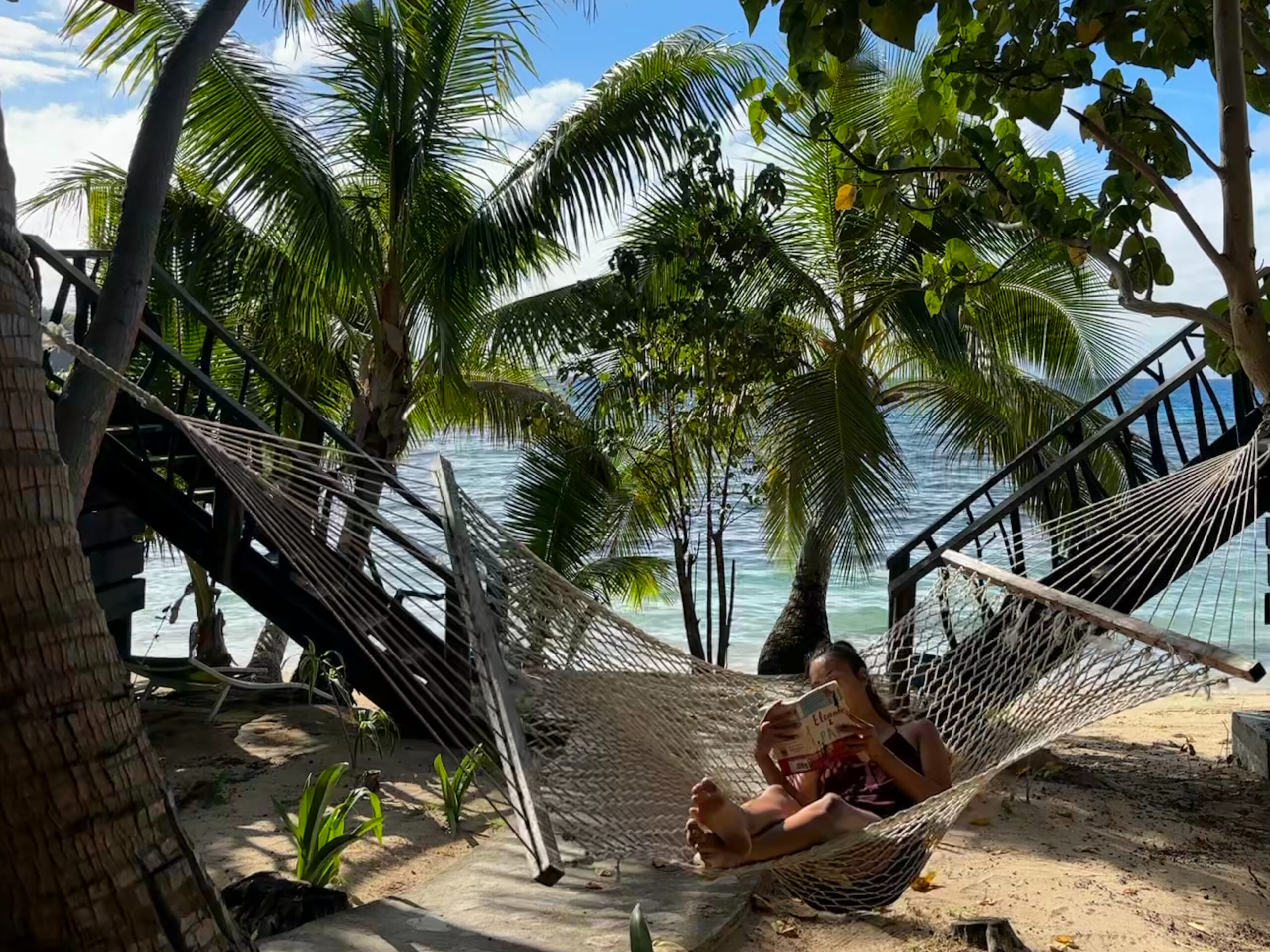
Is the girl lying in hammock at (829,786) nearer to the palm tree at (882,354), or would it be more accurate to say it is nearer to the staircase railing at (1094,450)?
the staircase railing at (1094,450)

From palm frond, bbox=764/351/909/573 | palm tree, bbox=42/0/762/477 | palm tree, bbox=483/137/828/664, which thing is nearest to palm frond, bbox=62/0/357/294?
palm tree, bbox=42/0/762/477

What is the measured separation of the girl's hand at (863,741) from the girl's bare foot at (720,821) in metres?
0.37

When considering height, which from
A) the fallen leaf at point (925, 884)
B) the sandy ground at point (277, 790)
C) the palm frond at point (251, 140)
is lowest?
the sandy ground at point (277, 790)

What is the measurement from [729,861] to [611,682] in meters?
0.63

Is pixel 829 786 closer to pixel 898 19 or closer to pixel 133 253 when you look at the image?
pixel 898 19

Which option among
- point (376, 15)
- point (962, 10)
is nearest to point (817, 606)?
point (376, 15)

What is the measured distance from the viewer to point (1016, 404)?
271 inches

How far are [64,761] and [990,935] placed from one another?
216 centimetres

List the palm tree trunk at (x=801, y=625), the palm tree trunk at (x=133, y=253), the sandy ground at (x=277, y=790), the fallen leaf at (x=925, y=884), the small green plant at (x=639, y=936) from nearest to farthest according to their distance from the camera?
the small green plant at (x=639, y=936)
the palm tree trunk at (x=133, y=253)
the fallen leaf at (x=925, y=884)
the sandy ground at (x=277, y=790)
the palm tree trunk at (x=801, y=625)

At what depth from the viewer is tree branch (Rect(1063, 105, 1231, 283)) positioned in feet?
7.68

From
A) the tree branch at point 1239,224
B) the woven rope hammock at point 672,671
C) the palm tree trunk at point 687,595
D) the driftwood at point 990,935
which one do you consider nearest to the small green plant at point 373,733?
the woven rope hammock at point 672,671

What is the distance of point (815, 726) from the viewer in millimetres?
2600

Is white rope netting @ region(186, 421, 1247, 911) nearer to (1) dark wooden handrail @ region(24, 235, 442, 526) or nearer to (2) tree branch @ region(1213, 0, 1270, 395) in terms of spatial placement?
(2) tree branch @ region(1213, 0, 1270, 395)

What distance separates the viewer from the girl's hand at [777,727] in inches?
104
